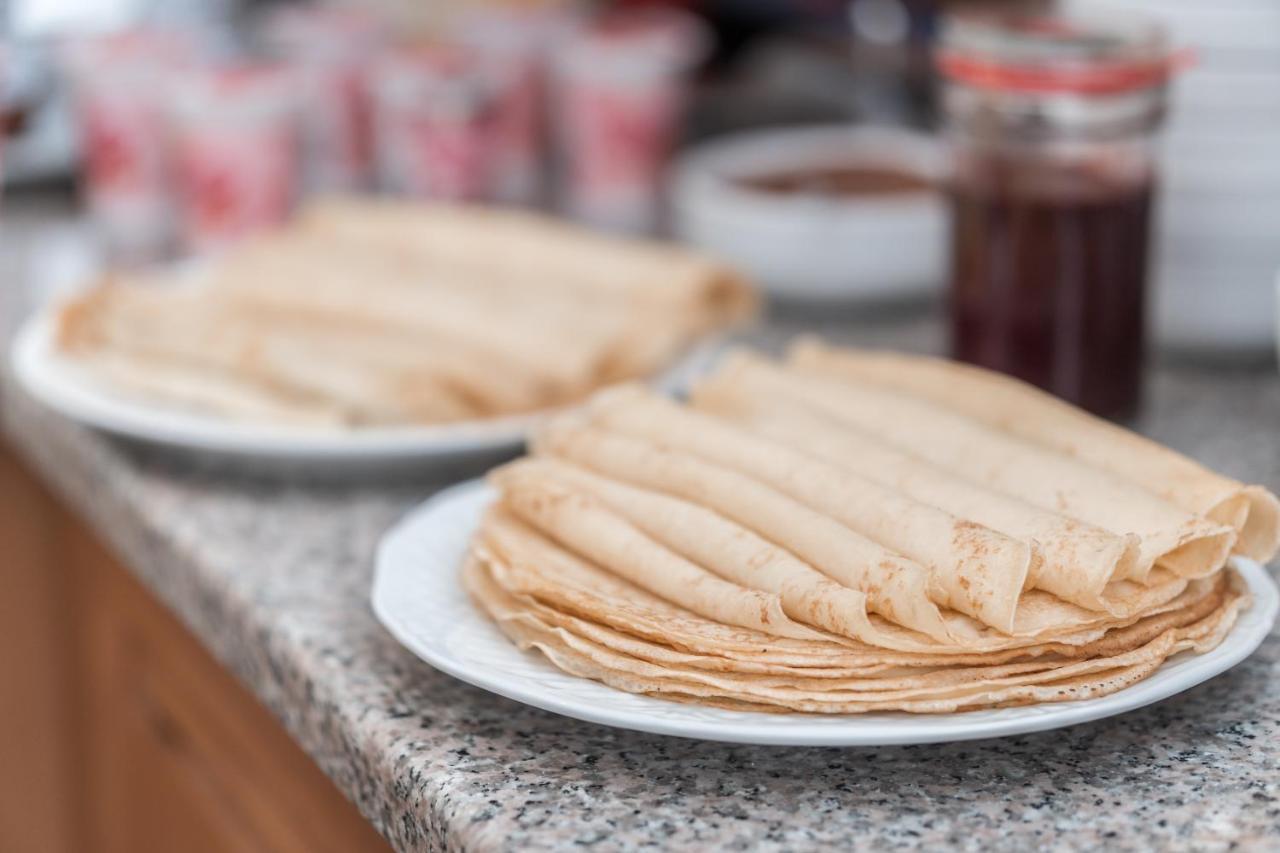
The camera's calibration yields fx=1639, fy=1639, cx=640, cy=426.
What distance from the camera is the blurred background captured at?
3.58ft

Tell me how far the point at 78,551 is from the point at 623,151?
2.20ft

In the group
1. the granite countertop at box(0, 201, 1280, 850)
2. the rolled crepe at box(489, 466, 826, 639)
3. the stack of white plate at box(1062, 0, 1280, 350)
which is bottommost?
the granite countertop at box(0, 201, 1280, 850)

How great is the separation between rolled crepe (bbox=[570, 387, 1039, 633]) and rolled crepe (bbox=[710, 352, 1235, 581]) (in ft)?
0.20

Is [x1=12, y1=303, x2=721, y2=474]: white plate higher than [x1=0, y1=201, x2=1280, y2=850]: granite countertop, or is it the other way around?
[x1=12, y1=303, x2=721, y2=474]: white plate

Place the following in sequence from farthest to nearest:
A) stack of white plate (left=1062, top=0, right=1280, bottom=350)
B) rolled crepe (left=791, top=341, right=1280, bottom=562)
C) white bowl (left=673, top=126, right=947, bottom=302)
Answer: white bowl (left=673, top=126, right=947, bottom=302)
stack of white plate (left=1062, top=0, right=1280, bottom=350)
rolled crepe (left=791, top=341, right=1280, bottom=562)

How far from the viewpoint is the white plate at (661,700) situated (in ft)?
2.16

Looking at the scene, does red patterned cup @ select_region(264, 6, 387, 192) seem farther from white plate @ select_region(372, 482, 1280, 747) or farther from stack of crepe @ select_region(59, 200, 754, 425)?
white plate @ select_region(372, 482, 1280, 747)

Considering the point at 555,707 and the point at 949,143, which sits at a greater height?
the point at 949,143

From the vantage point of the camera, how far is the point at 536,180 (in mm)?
1854

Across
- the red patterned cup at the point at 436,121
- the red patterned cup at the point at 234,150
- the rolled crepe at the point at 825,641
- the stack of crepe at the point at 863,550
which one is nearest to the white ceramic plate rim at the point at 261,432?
the stack of crepe at the point at 863,550

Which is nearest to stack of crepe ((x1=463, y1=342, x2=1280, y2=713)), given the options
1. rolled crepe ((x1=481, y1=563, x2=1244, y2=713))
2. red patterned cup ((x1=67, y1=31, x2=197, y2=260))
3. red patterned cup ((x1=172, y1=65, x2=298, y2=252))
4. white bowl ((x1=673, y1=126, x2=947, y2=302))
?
rolled crepe ((x1=481, y1=563, x2=1244, y2=713))

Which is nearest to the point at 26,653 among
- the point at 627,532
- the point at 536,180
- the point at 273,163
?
the point at 273,163

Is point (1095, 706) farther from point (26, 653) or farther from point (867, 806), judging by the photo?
point (26, 653)

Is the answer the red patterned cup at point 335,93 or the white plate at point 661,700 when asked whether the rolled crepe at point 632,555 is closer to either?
the white plate at point 661,700
